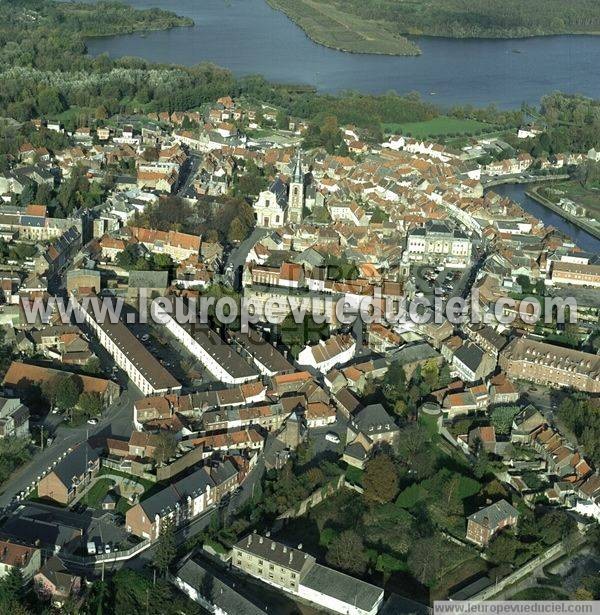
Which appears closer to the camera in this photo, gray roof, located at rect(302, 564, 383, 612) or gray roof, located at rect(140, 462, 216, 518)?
gray roof, located at rect(302, 564, 383, 612)

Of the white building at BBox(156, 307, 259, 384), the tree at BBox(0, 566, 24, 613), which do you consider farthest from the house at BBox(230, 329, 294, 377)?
the tree at BBox(0, 566, 24, 613)

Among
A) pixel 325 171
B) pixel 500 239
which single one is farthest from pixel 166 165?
pixel 500 239

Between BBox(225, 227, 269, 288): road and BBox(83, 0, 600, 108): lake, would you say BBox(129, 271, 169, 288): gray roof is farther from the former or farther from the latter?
BBox(83, 0, 600, 108): lake

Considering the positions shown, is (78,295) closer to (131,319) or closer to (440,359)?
(131,319)

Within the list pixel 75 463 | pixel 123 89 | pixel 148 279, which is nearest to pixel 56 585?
pixel 75 463

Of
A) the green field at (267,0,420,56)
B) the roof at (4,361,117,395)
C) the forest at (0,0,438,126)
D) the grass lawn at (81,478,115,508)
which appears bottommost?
the grass lawn at (81,478,115,508)

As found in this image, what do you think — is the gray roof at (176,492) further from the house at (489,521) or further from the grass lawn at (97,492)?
the house at (489,521)

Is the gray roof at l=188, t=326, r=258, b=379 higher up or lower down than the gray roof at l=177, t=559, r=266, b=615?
higher up

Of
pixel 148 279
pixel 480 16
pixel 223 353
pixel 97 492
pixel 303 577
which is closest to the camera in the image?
pixel 303 577

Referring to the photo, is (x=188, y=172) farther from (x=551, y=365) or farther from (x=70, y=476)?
(x=70, y=476)
